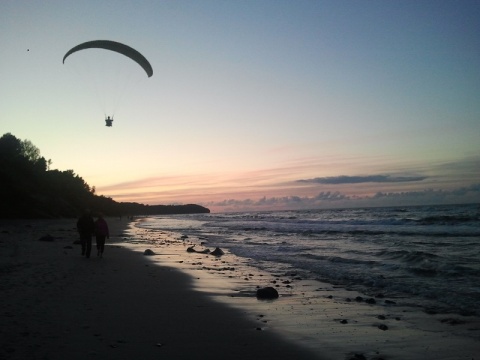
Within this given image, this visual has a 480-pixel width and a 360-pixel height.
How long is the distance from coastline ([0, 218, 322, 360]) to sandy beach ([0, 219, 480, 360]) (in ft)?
0.06

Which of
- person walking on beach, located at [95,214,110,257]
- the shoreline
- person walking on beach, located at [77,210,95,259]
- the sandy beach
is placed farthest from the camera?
person walking on beach, located at [95,214,110,257]

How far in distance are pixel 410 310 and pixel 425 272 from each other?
596cm

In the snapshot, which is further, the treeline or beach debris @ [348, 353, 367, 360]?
the treeline

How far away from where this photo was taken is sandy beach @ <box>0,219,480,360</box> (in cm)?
610

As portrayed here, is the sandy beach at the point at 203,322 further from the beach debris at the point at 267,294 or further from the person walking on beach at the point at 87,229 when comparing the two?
the person walking on beach at the point at 87,229

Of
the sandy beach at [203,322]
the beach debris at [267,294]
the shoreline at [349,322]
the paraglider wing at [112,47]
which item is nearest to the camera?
the sandy beach at [203,322]

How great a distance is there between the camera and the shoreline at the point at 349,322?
21.3ft

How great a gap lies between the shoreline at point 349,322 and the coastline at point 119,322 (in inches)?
19.9

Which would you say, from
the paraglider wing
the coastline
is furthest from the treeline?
the coastline

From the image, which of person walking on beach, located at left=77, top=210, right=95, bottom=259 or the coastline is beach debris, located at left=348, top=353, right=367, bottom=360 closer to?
the coastline

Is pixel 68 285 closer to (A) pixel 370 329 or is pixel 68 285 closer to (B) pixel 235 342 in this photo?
(B) pixel 235 342

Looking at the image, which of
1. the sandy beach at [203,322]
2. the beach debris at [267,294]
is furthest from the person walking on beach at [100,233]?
the beach debris at [267,294]

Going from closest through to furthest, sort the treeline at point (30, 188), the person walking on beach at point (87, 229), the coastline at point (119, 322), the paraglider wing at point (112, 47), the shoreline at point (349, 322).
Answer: the coastline at point (119, 322), the shoreline at point (349, 322), the person walking on beach at point (87, 229), the paraglider wing at point (112, 47), the treeline at point (30, 188)

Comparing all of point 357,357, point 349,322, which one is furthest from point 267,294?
point 357,357
